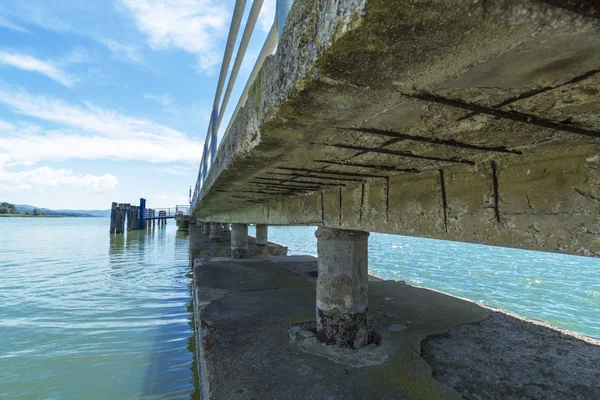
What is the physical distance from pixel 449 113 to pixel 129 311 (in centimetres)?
927

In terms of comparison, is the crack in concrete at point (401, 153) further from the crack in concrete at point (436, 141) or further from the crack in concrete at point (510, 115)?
the crack in concrete at point (510, 115)

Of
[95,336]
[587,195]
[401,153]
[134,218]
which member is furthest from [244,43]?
[134,218]

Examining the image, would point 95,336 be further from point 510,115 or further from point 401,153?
point 510,115

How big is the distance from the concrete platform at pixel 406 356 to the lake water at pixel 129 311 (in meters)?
1.40

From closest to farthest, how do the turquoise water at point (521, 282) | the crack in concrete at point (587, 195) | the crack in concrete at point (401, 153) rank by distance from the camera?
the crack in concrete at point (587, 195) < the crack in concrete at point (401, 153) < the turquoise water at point (521, 282)

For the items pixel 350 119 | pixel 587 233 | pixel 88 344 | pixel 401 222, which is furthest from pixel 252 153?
pixel 88 344

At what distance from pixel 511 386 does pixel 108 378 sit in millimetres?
5509

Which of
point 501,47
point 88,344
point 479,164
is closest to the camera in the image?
point 501,47

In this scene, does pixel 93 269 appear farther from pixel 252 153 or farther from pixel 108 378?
pixel 252 153

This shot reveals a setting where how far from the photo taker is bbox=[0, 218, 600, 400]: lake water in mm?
5133

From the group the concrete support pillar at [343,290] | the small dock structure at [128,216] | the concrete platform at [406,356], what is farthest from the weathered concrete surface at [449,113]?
the small dock structure at [128,216]

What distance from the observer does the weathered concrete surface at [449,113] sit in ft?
2.60

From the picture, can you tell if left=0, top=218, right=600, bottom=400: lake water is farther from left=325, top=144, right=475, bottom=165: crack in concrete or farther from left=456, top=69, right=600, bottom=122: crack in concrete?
left=456, top=69, right=600, bottom=122: crack in concrete

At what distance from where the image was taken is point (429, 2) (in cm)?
72
